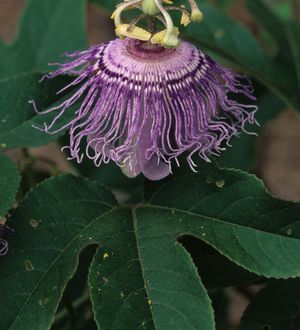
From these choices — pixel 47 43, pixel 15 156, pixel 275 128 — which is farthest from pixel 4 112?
pixel 275 128

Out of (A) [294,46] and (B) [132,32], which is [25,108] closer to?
(B) [132,32]

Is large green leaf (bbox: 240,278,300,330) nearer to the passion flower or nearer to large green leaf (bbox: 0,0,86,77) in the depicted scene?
the passion flower

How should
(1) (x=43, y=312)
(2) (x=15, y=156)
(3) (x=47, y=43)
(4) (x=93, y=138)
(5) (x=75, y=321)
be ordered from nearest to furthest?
(1) (x=43, y=312) → (4) (x=93, y=138) → (5) (x=75, y=321) → (2) (x=15, y=156) → (3) (x=47, y=43)

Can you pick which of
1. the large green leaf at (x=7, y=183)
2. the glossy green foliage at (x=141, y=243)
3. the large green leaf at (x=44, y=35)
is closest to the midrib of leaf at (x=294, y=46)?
the large green leaf at (x=44, y=35)

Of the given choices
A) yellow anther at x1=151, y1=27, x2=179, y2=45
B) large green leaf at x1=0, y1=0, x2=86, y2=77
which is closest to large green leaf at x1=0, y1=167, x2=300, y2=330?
yellow anther at x1=151, y1=27, x2=179, y2=45

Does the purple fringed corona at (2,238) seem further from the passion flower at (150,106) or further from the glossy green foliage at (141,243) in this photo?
the passion flower at (150,106)

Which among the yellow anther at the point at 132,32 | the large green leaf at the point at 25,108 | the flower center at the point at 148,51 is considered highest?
the yellow anther at the point at 132,32

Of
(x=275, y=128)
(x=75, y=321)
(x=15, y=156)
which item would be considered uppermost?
(x=15, y=156)

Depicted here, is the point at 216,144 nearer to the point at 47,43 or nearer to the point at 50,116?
the point at 50,116
